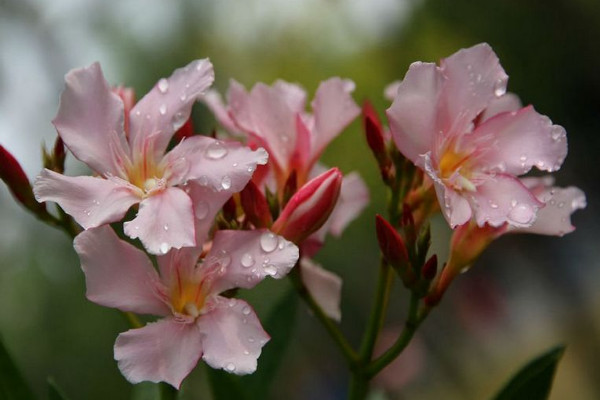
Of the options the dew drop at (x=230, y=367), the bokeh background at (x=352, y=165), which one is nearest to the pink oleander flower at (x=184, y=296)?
the dew drop at (x=230, y=367)

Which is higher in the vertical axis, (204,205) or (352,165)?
(204,205)

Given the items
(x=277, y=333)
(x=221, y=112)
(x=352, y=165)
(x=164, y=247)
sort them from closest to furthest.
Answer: (x=164, y=247)
(x=221, y=112)
(x=277, y=333)
(x=352, y=165)

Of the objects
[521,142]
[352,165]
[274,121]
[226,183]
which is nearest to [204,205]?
[226,183]

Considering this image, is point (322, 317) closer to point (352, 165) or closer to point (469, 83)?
point (469, 83)

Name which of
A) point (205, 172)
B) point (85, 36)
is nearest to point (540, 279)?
point (85, 36)

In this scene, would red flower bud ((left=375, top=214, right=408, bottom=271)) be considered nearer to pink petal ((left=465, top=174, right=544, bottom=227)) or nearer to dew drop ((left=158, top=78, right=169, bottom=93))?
pink petal ((left=465, top=174, right=544, bottom=227))

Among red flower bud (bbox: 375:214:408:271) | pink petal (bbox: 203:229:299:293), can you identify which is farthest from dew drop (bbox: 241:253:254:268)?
red flower bud (bbox: 375:214:408:271)
